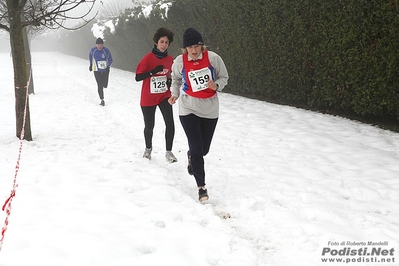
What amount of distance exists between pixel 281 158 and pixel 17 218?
3.62 m

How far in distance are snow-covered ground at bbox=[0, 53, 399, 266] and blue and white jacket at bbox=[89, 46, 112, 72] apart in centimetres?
330

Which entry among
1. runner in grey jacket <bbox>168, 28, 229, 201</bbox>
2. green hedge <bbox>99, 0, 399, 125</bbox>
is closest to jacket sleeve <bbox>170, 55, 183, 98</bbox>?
runner in grey jacket <bbox>168, 28, 229, 201</bbox>

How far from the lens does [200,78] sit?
12.9 ft

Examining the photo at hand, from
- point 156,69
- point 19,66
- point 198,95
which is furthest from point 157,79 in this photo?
point 19,66

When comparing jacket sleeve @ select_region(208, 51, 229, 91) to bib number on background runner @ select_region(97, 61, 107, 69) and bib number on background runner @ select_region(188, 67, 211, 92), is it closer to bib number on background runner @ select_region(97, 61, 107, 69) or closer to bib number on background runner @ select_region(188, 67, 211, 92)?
bib number on background runner @ select_region(188, 67, 211, 92)

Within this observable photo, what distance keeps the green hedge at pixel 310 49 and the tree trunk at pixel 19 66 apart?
5.55m

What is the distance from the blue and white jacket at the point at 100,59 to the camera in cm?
1008

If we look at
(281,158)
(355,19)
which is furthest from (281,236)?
(355,19)

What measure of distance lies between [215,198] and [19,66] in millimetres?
4502

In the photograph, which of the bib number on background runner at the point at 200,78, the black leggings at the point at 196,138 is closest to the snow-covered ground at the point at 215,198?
the black leggings at the point at 196,138

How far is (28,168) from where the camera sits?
5043mm

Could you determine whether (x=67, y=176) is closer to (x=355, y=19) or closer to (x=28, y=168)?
(x=28, y=168)

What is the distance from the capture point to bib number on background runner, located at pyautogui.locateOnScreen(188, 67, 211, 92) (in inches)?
155

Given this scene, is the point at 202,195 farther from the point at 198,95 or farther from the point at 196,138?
the point at 198,95
